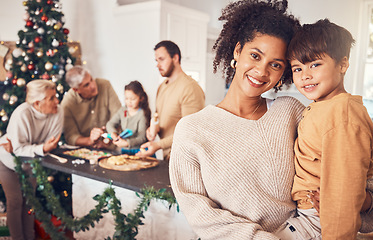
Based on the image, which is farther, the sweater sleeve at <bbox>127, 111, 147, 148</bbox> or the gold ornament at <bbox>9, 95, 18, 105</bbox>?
the gold ornament at <bbox>9, 95, 18, 105</bbox>

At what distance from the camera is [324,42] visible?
3.02ft

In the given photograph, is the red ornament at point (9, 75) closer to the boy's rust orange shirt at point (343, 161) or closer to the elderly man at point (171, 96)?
the elderly man at point (171, 96)

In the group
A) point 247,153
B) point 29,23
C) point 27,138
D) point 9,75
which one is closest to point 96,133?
point 27,138

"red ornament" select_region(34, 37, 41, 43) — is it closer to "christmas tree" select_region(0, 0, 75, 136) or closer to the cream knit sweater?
"christmas tree" select_region(0, 0, 75, 136)

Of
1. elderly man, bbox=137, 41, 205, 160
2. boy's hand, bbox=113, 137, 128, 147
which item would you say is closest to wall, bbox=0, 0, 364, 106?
boy's hand, bbox=113, 137, 128, 147

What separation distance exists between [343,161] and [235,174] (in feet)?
1.09

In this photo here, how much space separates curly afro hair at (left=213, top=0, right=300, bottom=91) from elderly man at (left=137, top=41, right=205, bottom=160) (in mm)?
1182

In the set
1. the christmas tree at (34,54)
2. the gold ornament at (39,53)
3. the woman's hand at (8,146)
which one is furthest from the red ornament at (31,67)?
the woman's hand at (8,146)

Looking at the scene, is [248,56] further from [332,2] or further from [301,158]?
[332,2]

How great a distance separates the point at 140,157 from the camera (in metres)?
2.54

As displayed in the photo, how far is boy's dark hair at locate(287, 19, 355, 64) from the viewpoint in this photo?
3.02 feet

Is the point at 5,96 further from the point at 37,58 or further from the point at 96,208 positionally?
the point at 96,208

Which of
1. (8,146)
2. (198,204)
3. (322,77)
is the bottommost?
(8,146)

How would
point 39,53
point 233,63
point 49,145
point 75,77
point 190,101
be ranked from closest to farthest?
point 233,63 < point 190,101 < point 49,145 < point 75,77 < point 39,53
